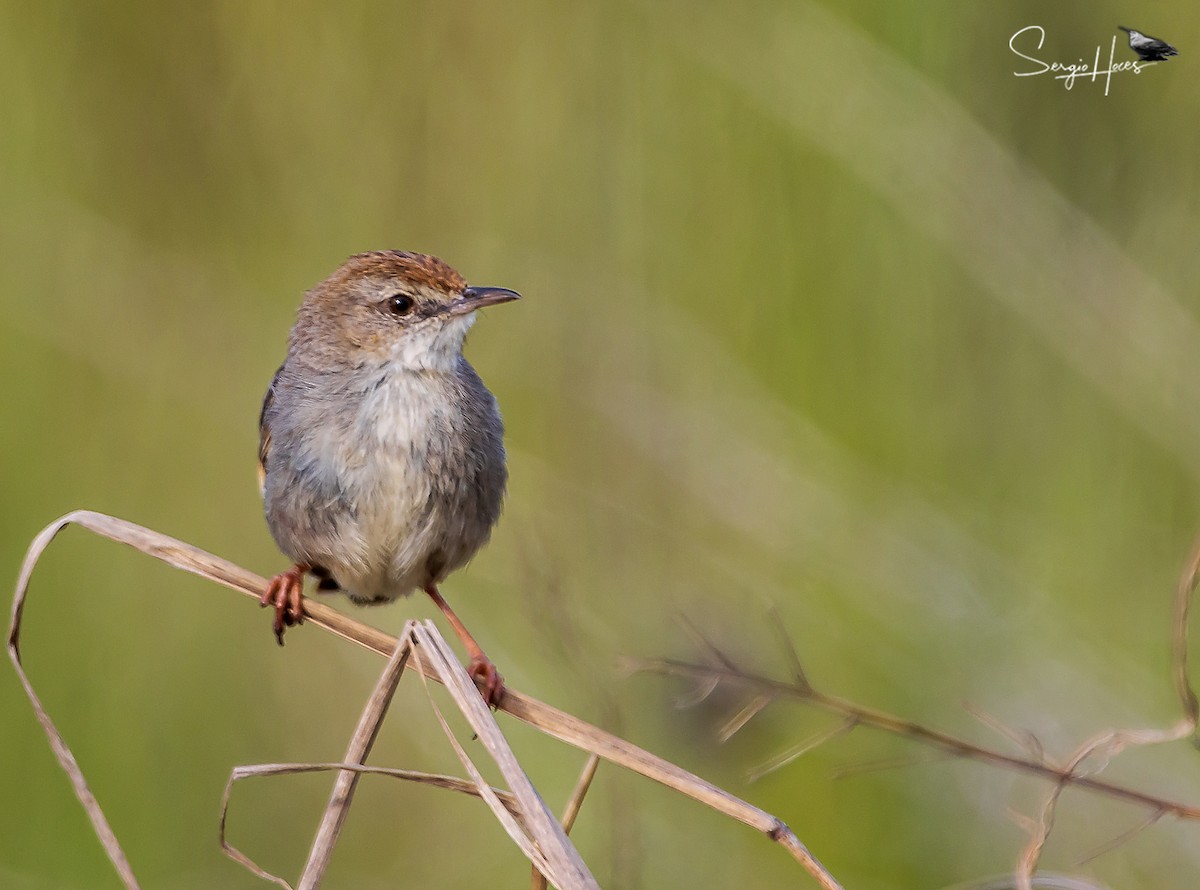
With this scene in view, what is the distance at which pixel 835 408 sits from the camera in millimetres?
4688

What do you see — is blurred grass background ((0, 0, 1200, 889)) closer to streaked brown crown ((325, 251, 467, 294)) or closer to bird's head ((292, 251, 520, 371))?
bird's head ((292, 251, 520, 371))

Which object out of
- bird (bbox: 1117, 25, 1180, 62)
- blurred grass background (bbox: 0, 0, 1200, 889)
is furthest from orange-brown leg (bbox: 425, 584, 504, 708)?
bird (bbox: 1117, 25, 1180, 62)

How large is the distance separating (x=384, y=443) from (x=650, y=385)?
1.64 meters

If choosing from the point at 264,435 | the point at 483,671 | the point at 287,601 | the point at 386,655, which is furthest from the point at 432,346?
Answer: the point at 386,655

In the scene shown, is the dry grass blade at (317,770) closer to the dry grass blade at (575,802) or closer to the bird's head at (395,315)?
the dry grass blade at (575,802)

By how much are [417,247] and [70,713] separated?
216 cm

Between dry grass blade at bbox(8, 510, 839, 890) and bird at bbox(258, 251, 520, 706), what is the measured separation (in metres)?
0.51

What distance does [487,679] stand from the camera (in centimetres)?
332

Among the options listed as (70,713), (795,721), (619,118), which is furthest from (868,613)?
(70,713)

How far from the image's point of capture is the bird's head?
3744mm

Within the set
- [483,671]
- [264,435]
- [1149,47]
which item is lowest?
[483,671]

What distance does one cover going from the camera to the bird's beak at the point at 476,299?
12.4 feet

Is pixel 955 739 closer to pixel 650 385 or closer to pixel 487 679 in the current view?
pixel 487 679

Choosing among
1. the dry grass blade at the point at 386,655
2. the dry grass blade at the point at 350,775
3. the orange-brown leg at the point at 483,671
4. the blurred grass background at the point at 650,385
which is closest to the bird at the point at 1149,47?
the blurred grass background at the point at 650,385
